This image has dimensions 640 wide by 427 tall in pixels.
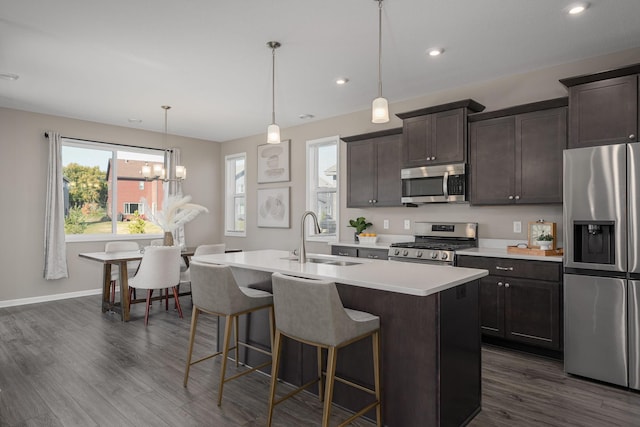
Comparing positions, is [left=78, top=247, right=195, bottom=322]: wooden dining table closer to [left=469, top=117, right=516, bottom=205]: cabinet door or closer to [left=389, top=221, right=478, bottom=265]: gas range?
[left=389, top=221, right=478, bottom=265]: gas range

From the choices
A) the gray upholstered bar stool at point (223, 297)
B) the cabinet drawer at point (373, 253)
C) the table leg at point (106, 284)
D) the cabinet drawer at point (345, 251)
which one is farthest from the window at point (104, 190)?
the gray upholstered bar stool at point (223, 297)

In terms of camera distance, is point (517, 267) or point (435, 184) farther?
point (435, 184)

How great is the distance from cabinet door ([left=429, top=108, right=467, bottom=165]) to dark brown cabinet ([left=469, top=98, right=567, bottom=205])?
10cm

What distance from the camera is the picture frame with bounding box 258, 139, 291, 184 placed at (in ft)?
21.1

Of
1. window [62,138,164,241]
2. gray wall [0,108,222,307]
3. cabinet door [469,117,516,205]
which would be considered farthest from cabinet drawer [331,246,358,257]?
gray wall [0,108,222,307]

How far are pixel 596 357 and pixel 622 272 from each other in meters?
0.66

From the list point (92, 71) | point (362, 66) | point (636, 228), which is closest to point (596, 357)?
point (636, 228)

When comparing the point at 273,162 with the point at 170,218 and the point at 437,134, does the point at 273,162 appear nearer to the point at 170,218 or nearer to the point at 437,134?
the point at 170,218

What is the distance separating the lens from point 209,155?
7535 mm

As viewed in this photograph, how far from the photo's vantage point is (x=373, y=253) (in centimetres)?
459

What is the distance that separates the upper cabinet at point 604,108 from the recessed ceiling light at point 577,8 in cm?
52

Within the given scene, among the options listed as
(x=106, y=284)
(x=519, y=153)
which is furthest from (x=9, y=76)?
(x=519, y=153)

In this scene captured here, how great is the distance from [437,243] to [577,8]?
2470 millimetres

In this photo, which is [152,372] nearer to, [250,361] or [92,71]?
[250,361]
